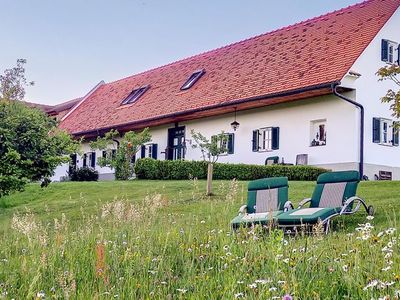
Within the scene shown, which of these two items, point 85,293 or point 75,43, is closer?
point 85,293

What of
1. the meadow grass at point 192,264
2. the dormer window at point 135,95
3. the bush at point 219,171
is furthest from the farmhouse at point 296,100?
the meadow grass at point 192,264

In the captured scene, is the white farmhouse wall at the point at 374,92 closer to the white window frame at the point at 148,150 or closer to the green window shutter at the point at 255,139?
the green window shutter at the point at 255,139

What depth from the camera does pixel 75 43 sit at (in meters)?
21.5

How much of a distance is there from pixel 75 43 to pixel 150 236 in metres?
15.9

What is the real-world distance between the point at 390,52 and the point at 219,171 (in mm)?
7620

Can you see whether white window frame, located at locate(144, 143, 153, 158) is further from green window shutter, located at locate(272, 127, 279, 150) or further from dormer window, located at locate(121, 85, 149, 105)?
green window shutter, located at locate(272, 127, 279, 150)

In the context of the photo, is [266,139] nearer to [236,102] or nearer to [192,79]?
[236,102]

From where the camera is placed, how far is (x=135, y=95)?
31.1 metres

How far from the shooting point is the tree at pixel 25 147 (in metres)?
12.0

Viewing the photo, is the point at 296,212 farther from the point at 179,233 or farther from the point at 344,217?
the point at 179,233

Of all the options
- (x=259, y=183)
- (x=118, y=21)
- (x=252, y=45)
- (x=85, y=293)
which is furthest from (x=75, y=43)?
(x=85, y=293)

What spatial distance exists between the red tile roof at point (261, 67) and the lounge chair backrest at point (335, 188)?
33.6ft

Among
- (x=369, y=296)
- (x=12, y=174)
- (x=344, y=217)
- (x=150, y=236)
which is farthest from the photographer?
(x=12, y=174)

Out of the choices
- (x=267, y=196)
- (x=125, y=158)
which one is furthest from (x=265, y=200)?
(x=125, y=158)
